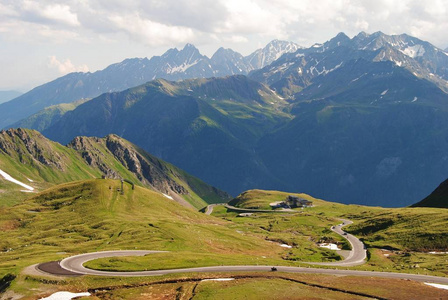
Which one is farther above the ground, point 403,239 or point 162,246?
point 403,239

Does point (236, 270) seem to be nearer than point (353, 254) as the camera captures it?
Yes

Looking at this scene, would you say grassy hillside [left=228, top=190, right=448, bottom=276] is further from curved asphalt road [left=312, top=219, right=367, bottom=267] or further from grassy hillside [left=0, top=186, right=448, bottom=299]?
curved asphalt road [left=312, top=219, right=367, bottom=267]

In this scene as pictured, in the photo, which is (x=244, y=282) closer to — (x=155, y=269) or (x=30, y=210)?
(x=155, y=269)

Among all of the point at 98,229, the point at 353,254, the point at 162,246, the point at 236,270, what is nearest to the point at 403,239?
the point at 353,254

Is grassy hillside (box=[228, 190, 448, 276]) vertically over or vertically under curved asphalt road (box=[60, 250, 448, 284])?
over

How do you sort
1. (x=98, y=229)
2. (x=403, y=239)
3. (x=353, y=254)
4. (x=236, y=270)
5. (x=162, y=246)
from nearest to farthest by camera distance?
(x=236, y=270), (x=162, y=246), (x=353, y=254), (x=403, y=239), (x=98, y=229)

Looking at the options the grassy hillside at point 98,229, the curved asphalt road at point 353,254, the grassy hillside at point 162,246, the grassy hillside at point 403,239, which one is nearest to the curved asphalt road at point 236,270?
the grassy hillside at point 162,246

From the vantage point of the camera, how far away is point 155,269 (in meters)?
92.6

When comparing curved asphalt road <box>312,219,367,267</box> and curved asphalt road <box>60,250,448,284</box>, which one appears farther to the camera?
curved asphalt road <box>312,219,367,267</box>

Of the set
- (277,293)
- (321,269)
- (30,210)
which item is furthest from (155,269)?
(30,210)

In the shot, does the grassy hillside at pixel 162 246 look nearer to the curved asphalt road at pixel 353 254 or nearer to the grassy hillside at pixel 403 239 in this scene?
the grassy hillside at pixel 403 239

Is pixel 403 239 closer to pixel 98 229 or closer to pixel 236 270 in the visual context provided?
pixel 236 270

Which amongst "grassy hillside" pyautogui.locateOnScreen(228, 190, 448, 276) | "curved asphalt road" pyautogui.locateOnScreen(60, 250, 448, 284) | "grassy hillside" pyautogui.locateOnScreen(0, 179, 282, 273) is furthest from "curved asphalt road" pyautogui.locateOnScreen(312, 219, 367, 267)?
"grassy hillside" pyautogui.locateOnScreen(0, 179, 282, 273)

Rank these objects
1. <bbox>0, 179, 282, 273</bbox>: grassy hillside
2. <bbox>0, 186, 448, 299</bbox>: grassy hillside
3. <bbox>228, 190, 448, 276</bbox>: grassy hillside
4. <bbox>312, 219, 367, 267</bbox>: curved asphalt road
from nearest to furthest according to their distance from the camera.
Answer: <bbox>0, 186, 448, 299</bbox>: grassy hillside
<bbox>228, 190, 448, 276</bbox>: grassy hillside
<bbox>312, 219, 367, 267</bbox>: curved asphalt road
<bbox>0, 179, 282, 273</bbox>: grassy hillside
